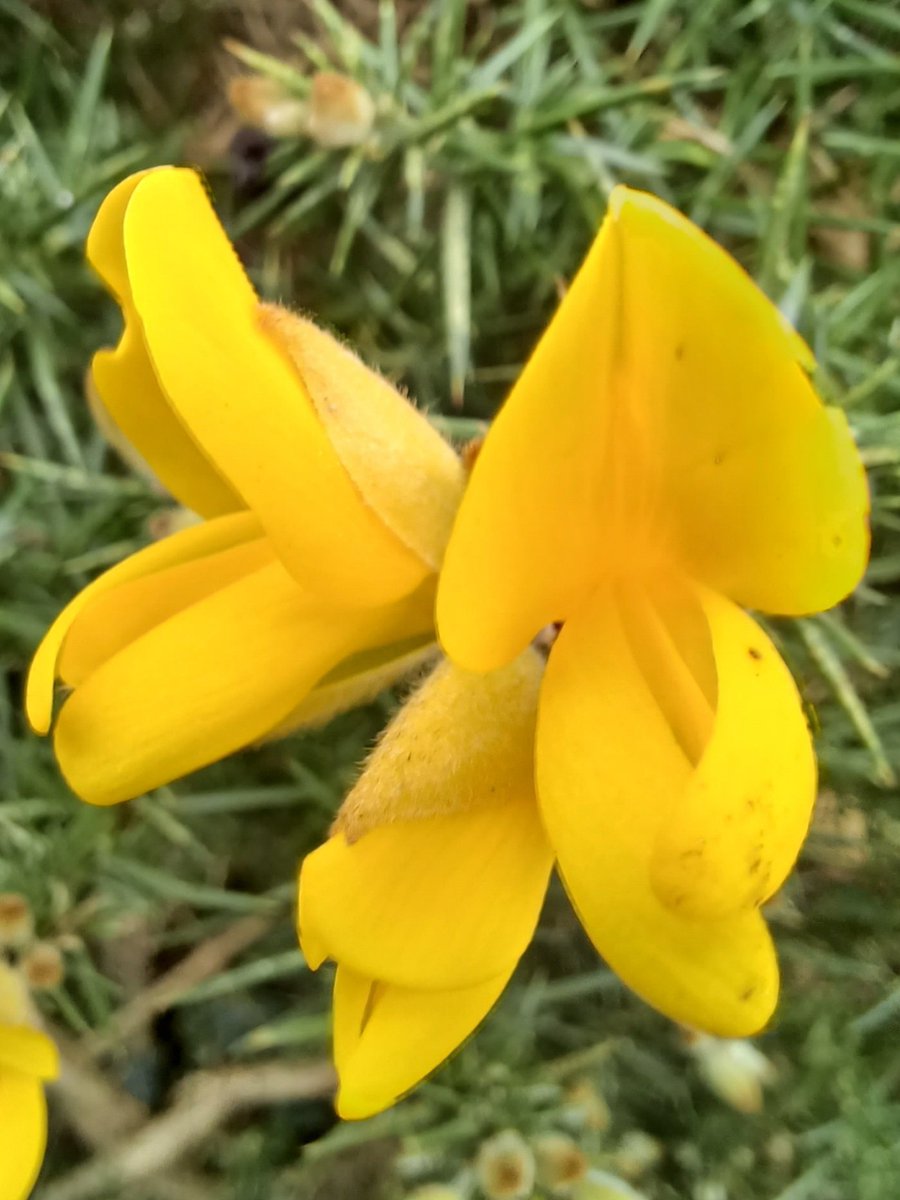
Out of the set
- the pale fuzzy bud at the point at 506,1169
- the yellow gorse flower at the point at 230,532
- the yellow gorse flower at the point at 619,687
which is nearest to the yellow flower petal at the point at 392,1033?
the yellow gorse flower at the point at 619,687

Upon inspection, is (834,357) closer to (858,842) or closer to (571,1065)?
(858,842)

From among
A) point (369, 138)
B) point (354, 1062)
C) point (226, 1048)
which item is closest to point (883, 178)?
point (369, 138)

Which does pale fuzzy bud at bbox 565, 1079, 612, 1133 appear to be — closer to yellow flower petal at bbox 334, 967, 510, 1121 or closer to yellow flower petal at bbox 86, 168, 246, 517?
yellow flower petal at bbox 334, 967, 510, 1121

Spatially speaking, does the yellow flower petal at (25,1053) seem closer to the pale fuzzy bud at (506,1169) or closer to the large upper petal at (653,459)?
the pale fuzzy bud at (506,1169)

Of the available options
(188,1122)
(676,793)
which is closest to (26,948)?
(188,1122)

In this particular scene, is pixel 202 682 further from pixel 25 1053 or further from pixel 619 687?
pixel 25 1053

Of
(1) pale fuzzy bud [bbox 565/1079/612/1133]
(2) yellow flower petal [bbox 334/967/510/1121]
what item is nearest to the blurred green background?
(1) pale fuzzy bud [bbox 565/1079/612/1133]

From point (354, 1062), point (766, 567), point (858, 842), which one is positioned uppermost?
point (766, 567)
